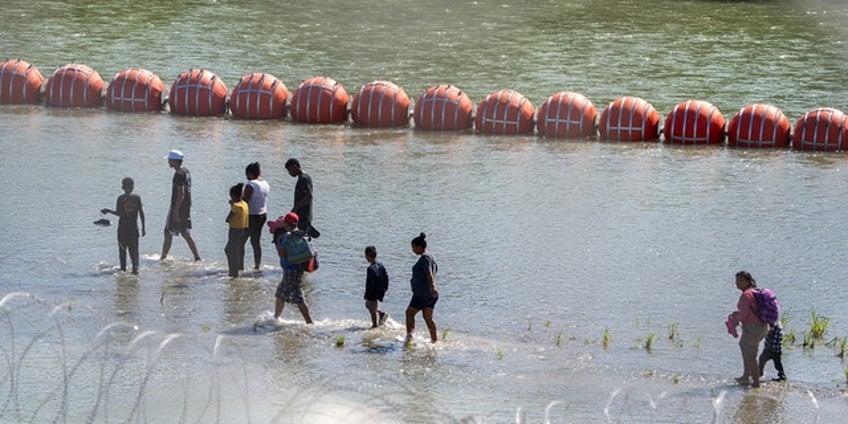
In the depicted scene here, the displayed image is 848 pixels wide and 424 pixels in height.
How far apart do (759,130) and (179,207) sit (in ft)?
50.5

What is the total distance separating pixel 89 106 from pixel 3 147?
558 centimetres

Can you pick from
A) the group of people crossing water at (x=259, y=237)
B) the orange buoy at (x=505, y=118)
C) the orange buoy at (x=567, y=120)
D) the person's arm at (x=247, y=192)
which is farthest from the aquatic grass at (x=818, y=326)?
the orange buoy at (x=505, y=118)

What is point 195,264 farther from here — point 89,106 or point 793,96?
point 793,96

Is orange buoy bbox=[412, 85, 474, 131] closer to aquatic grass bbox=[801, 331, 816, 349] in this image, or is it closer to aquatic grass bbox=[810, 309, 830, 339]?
aquatic grass bbox=[810, 309, 830, 339]

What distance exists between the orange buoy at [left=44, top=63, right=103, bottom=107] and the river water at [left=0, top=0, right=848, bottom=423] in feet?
1.68

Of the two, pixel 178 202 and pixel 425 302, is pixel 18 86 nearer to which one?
pixel 178 202

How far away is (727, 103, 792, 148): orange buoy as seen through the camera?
3156cm

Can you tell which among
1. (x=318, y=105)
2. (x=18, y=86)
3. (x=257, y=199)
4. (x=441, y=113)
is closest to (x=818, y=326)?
(x=257, y=199)

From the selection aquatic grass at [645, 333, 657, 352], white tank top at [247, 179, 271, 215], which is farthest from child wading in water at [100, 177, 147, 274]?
aquatic grass at [645, 333, 657, 352]

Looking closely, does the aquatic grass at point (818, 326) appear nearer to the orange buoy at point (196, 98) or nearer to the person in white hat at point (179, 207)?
the person in white hat at point (179, 207)

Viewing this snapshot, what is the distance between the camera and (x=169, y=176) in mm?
26859

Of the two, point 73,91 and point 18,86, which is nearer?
point 73,91

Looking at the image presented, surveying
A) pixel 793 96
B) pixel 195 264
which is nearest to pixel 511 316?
pixel 195 264

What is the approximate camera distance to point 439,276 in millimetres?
20656
